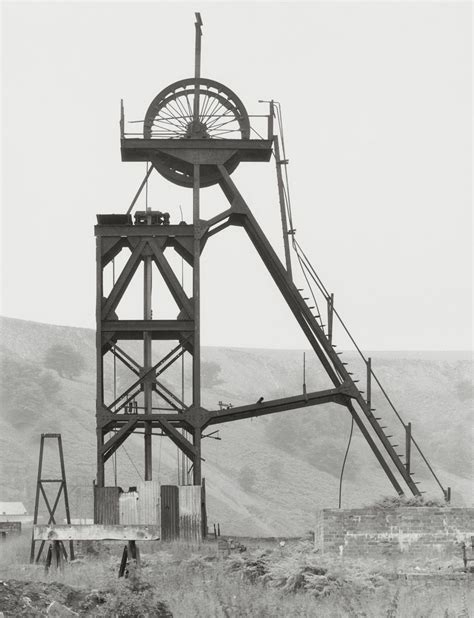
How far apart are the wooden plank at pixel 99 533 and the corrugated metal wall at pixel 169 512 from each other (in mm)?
10056

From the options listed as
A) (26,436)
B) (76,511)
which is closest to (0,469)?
(26,436)

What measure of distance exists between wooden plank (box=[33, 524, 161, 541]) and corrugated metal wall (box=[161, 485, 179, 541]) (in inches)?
396

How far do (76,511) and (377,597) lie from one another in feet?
206

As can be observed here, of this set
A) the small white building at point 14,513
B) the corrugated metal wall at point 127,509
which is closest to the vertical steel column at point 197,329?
the corrugated metal wall at point 127,509

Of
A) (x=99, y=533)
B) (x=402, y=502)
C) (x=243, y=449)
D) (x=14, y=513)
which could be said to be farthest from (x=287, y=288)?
(x=243, y=449)

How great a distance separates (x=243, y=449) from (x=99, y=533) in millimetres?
104891

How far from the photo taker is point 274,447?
129 metres

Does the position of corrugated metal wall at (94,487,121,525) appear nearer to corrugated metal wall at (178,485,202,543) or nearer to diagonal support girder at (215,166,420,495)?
corrugated metal wall at (178,485,202,543)

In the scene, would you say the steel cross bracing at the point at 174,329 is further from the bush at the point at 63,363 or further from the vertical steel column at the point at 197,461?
the bush at the point at 63,363

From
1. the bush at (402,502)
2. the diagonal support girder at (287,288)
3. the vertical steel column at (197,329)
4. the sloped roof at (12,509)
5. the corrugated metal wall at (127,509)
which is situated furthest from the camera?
the sloped roof at (12,509)

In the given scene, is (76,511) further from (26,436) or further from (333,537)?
(333,537)

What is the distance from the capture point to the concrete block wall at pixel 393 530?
1001 inches

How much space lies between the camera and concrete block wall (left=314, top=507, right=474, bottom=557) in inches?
1001

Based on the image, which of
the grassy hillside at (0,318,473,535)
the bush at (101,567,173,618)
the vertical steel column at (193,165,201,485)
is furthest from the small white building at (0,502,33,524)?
the bush at (101,567,173,618)
